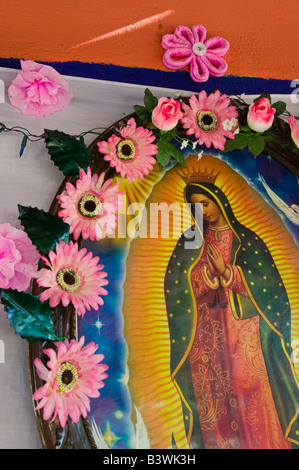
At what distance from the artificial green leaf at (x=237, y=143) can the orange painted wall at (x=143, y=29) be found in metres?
0.22

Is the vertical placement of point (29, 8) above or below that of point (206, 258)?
above

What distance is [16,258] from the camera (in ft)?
3.05

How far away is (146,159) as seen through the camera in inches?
43.2

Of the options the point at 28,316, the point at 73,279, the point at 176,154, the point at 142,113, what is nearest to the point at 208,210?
the point at 176,154

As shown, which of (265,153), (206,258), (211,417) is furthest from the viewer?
(265,153)

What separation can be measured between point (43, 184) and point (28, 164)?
0.05 meters

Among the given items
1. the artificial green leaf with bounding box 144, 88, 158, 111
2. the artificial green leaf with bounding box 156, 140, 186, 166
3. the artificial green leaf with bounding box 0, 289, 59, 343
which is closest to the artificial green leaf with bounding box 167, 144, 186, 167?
the artificial green leaf with bounding box 156, 140, 186, 166

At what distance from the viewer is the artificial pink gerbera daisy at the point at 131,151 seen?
1072mm

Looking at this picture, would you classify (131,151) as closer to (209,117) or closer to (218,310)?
(209,117)

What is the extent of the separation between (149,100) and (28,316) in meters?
0.57
